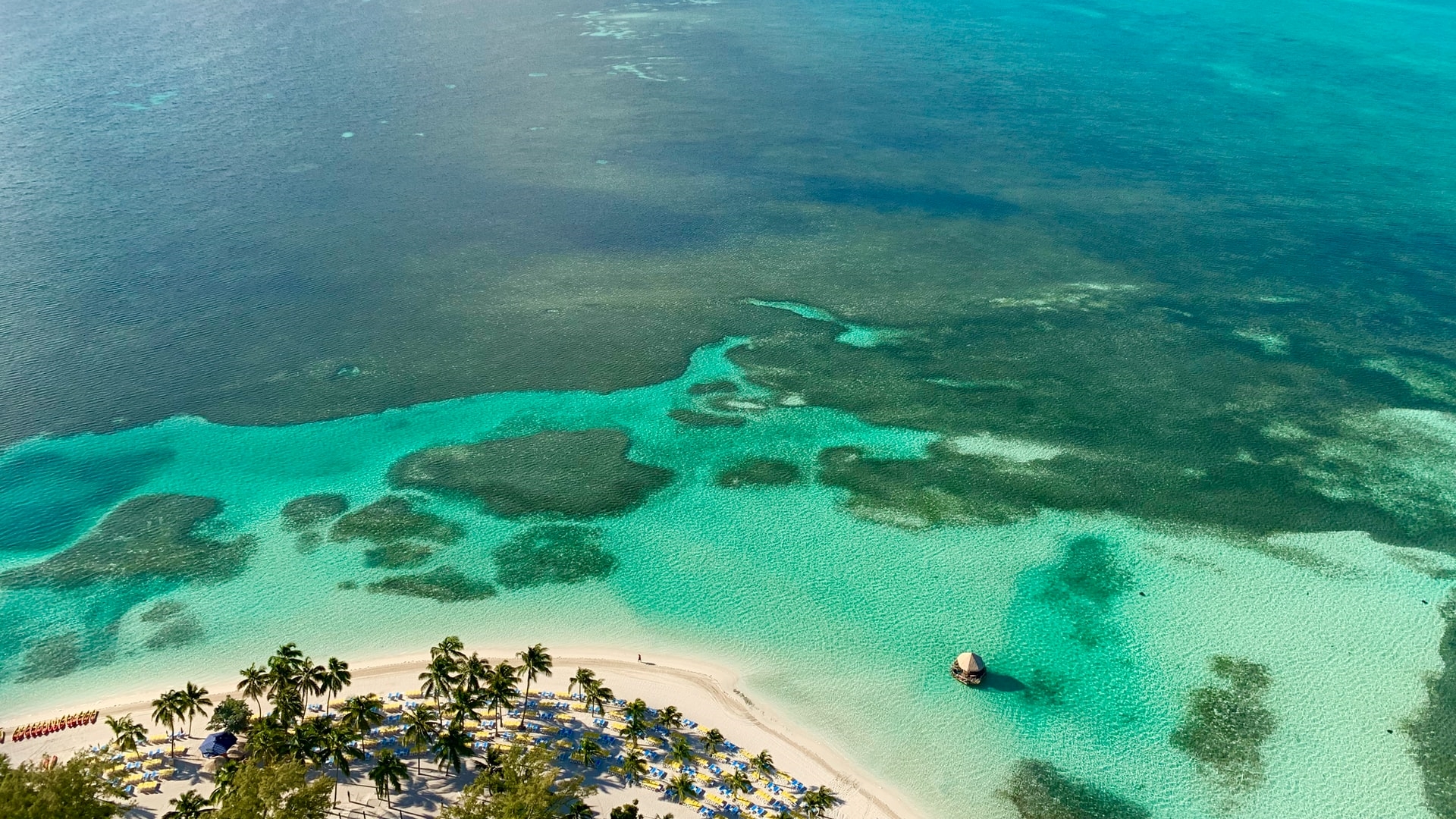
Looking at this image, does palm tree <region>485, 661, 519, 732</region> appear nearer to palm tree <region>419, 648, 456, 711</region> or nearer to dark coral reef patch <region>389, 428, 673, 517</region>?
palm tree <region>419, 648, 456, 711</region>

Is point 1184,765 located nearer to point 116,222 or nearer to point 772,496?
point 772,496

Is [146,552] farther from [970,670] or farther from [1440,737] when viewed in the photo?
[1440,737]

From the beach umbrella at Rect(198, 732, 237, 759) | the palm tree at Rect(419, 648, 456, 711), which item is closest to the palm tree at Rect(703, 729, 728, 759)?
the palm tree at Rect(419, 648, 456, 711)

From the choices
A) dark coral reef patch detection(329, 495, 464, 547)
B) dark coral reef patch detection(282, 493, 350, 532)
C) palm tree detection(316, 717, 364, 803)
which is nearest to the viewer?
palm tree detection(316, 717, 364, 803)

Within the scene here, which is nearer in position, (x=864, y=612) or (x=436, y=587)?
(x=864, y=612)

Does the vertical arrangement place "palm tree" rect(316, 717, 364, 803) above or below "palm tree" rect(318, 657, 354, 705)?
below

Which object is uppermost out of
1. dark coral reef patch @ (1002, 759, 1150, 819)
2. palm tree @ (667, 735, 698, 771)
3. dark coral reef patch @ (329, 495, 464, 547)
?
dark coral reef patch @ (329, 495, 464, 547)

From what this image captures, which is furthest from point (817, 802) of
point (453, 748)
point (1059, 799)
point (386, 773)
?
point (386, 773)
